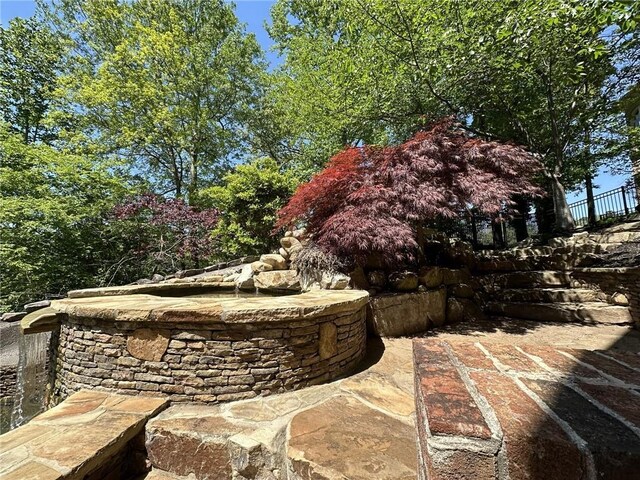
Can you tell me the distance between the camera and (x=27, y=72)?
9898 millimetres

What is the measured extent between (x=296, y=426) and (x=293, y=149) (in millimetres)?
11529

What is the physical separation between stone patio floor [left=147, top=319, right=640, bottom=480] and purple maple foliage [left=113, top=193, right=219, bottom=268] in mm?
6684

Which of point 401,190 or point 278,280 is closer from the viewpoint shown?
point 401,190

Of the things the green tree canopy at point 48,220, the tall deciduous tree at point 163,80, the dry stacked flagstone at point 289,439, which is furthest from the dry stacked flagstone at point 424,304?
the tall deciduous tree at point 163,80

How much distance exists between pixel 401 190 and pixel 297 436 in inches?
134

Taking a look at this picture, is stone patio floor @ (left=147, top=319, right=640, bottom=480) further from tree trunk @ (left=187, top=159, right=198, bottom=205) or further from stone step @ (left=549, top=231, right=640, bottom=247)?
tree trunk @ (left=187, top=159, right=198, bottom=205)

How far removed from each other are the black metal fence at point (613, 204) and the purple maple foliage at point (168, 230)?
13297 mm

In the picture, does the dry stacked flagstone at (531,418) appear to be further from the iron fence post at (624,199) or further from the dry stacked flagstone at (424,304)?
the iron fence post at (624,199)

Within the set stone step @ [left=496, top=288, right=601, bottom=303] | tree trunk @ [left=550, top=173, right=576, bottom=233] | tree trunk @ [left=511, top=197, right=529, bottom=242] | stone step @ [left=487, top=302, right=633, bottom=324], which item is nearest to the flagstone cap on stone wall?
stone step @ [left=487, top=302, right=633, bottom=324]


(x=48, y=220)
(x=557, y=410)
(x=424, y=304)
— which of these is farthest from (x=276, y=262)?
(x=48, y=220)

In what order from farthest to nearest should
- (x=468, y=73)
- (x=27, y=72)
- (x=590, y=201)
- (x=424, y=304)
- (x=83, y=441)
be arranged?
(x=27, y=72)
(x=590, y=201)
(x=468, y=73)
(x=424, y=304)
(x=83, y=441)

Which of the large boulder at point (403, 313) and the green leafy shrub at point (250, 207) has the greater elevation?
the green leafy shrub at point (250, 207)

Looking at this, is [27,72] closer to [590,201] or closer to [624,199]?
[590,201]

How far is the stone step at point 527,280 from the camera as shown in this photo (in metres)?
5.44
